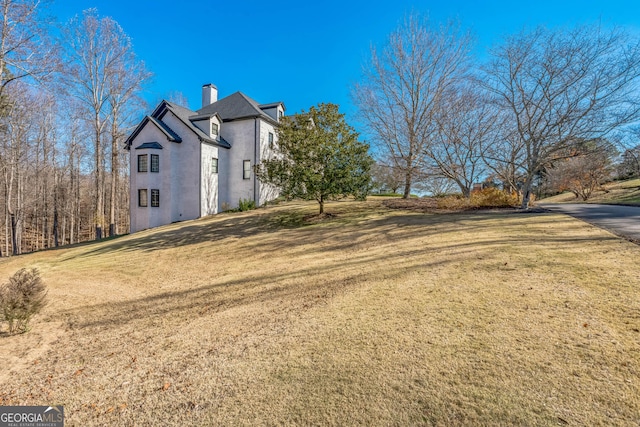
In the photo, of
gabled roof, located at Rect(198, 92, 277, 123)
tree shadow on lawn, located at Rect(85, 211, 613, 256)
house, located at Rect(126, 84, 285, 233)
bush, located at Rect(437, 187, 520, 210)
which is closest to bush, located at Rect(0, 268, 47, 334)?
tree shadow on lawn, located at Rect(85, 211, 613, 256)

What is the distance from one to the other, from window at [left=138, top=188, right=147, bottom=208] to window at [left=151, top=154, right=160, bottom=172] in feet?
5.02

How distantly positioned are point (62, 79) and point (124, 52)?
418cm

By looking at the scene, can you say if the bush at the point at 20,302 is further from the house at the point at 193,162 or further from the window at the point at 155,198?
the window at the point at 155,198

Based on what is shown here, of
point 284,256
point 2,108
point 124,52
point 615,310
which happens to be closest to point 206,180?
point 2,108

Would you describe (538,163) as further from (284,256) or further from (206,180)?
(206,180)

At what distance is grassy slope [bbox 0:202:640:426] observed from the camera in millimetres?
2230

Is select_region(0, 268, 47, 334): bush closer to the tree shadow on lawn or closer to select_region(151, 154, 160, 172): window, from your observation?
the tree shadow on lawn

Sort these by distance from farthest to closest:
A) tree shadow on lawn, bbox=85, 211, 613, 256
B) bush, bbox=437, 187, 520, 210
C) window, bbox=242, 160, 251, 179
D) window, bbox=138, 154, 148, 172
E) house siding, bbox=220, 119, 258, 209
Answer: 1. window, bbox=242, 160, 251, 179
2. house siding, bbox=220, 119, 258, 209
3. window, bbox=138, 154, 148, 172
4. bush, bbox=437, 187, 520, 210
5. tree shadow on lawn, bbox=85, 211, 613, 256

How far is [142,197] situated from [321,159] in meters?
13.7

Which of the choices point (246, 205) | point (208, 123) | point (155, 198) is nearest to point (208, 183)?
point (246, 205)

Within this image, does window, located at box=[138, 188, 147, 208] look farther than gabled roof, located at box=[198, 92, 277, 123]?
No

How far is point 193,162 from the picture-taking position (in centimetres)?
1808

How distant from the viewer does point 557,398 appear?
2.11 m

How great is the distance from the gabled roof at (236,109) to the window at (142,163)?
19.6 feet
